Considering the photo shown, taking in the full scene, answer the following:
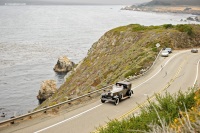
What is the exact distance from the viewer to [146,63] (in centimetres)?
4259

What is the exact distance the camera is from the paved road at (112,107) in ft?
56.1

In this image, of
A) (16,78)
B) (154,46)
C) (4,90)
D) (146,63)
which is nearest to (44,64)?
(16,78)

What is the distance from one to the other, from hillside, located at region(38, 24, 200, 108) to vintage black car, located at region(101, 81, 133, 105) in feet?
36.8

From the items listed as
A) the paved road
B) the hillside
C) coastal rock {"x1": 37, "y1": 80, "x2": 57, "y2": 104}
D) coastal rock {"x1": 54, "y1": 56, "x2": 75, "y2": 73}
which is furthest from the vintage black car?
coastal rock {"x1": 54, "y1": 56, "x2": 75, "y2": 73}

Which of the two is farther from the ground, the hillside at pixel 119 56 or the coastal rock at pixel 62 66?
the hillside at pixel 119 56

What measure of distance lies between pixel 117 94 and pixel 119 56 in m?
28.4

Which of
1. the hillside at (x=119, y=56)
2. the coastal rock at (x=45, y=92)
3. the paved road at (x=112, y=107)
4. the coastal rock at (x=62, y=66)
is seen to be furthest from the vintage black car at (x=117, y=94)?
the coastal rock at (x=62, y=66)

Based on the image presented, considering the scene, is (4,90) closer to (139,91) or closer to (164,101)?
(139,91)

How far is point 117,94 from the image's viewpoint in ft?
76.2

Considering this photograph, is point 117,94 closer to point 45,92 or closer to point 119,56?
point 119,56

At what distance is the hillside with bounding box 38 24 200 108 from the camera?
40.7 meters

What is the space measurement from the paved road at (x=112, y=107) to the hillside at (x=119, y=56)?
3922 mm

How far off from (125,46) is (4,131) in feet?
145

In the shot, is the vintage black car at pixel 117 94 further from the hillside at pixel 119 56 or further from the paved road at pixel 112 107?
the hillside at pixel 119 56
